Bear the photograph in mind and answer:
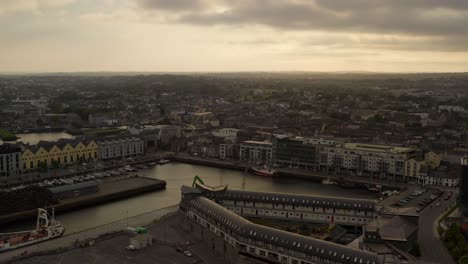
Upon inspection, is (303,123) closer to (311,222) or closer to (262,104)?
(262,104)

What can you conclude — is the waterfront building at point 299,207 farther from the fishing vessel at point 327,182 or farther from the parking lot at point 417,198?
the fishing vessel at point 327,182

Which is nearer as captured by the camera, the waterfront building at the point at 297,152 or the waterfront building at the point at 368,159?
the waterfront building at the point at 368,159

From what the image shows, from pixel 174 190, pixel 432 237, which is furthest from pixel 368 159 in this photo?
pixel 432 237

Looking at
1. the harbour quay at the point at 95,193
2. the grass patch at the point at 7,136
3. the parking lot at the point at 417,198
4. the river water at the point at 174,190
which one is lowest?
the grass patch at the point at 7,136

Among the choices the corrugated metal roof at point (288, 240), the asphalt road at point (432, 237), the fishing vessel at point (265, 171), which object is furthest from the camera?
the fishing vessel at point (265, 171)

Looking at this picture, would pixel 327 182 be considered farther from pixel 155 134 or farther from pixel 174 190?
pixel 155 134

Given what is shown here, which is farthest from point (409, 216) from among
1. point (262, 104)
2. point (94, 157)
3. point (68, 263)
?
point (262, 104)

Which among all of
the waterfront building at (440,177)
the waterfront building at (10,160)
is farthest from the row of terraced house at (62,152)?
the waterfront building at (440,177)

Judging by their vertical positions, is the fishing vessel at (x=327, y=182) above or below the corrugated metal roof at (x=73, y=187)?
below
